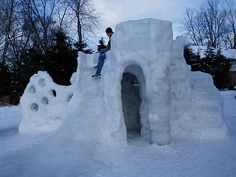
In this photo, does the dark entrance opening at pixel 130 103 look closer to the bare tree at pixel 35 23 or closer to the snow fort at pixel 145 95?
the snow fort at pixel 145 95

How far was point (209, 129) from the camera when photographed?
31.4 ft

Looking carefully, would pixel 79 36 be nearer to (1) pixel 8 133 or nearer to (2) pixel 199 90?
(1) pixel 8 133

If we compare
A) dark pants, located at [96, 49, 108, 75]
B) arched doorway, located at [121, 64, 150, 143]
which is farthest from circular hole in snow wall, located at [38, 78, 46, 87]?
arched doorway, located at [121, 64, 150, 143]

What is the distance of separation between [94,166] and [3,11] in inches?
1040

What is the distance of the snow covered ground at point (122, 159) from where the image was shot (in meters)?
6.73

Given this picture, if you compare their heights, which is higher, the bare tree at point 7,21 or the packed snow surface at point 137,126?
the bare tree at point 7,21

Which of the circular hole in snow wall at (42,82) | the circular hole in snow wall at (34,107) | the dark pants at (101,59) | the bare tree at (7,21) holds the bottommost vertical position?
the circular hole in snow wall at (34,107)

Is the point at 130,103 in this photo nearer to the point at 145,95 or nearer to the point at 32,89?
the point at 145,95

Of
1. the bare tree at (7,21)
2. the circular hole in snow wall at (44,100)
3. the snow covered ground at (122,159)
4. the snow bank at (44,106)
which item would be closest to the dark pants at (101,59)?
the snow bank at (44,106)

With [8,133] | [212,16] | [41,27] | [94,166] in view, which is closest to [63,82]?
[8,133]

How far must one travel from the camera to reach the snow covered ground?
6727 millimetres

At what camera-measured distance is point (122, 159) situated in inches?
300

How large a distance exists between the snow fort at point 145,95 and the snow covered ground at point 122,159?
467mm

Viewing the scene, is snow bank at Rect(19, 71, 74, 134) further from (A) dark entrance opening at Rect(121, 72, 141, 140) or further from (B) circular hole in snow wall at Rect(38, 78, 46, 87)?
(A) dark entrance opening at Rect(121, 72, 141, 140)
